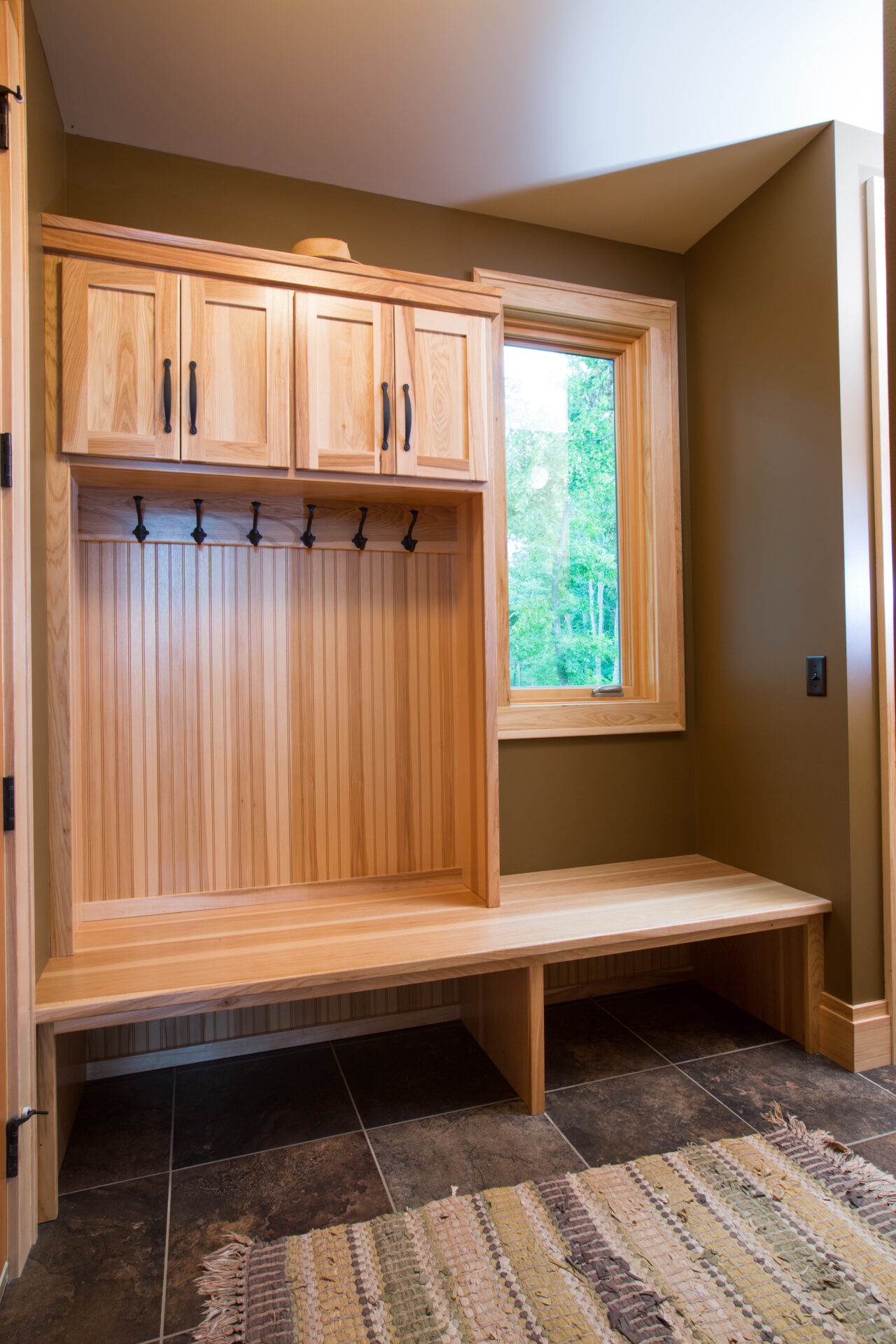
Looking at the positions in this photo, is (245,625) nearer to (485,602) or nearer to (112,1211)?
(485,602)

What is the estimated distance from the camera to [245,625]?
2.30 metres

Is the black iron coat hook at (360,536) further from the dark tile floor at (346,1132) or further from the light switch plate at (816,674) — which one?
the dark tile floor at (346,1132)

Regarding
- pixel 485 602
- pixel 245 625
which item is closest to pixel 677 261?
pixel 485 602

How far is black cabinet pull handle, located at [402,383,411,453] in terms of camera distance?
2.12 m

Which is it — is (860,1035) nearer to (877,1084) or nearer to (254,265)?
(877,1084)

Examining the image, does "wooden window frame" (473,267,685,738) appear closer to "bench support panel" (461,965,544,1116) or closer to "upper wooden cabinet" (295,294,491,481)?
"upper wooden cabinet" (295,294,491,481)

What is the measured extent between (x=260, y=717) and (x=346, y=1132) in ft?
3.76

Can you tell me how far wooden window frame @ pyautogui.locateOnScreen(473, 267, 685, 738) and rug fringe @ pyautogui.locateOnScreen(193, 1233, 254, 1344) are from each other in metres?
1.70

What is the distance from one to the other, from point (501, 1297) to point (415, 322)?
2.26 meters

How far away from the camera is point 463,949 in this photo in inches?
75.4

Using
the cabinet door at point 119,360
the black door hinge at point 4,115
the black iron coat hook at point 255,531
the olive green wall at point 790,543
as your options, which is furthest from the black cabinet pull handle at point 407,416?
the olive green wall at point 790,543

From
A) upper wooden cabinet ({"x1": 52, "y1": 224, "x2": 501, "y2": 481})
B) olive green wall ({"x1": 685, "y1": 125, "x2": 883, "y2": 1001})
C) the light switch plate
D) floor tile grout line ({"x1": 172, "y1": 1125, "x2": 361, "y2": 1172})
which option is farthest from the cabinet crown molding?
floor tile grout line ({"x1": 172, "y1": 1125, "x2": 361, "y2": 1172})

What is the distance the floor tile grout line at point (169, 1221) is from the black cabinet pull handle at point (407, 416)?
1890mm

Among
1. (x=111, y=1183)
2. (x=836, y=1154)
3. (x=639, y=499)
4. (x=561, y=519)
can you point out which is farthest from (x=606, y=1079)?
(x=639, y=499)
